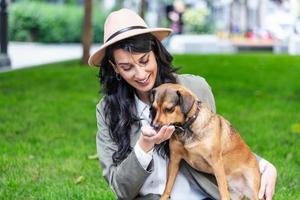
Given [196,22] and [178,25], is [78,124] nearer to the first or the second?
[196,22]

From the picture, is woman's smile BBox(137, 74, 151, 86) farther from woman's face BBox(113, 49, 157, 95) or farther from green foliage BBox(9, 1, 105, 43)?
green foliage BBox(9, 1, 105, 43)

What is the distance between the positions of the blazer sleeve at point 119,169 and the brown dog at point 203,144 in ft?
0.63

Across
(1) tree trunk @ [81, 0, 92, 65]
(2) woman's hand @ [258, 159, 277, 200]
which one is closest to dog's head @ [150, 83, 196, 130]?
(2) woman's hand @ [258, 159, 277, 200]

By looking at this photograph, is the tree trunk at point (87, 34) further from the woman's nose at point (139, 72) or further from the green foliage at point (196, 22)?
the green foliage at point (196, 22)

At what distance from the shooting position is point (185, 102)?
9.79 ft

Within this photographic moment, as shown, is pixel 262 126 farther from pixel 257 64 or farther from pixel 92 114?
pixel 257 64

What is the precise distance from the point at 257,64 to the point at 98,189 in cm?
1034

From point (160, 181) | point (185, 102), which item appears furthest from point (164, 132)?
point (160, 181)

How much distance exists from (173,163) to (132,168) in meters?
0.25

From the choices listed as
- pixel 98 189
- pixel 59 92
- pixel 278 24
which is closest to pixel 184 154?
pixel 98 189

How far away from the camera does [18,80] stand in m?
11.3

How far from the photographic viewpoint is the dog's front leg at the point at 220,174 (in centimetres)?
317

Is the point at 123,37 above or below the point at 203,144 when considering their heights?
above

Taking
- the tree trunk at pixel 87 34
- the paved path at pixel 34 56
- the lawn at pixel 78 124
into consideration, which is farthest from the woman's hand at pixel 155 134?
the tree trunk at pixel 87 34
